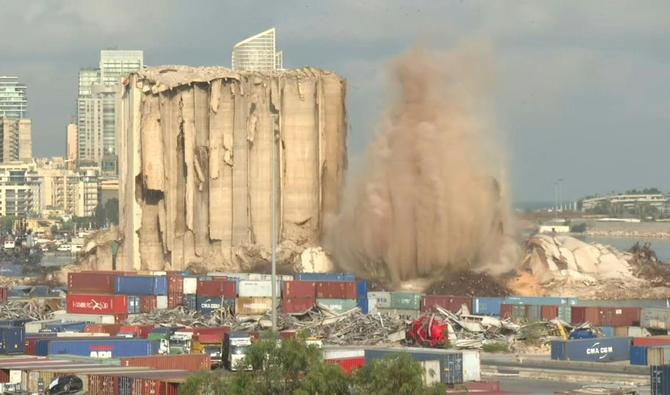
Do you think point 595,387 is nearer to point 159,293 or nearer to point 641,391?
point 641,391

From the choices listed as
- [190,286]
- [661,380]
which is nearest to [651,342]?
[661,380]

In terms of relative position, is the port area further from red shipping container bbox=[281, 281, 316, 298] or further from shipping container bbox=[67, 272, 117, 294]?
shipping container bbox=[67, 272, 117, 294]

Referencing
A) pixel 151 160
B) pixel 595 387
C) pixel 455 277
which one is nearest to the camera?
pixel 595 387

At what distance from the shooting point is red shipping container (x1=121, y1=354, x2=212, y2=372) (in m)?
51.1

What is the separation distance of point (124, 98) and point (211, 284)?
42742 millimetres

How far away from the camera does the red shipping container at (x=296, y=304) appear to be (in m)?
84.3

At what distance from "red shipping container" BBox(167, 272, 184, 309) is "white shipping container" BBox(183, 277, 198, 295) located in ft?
0.63

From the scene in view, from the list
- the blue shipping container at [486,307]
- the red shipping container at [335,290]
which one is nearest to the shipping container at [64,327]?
the red shipping container at [335,290]

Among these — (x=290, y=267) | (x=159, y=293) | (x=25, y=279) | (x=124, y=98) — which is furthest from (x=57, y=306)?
(x=25, y=279)

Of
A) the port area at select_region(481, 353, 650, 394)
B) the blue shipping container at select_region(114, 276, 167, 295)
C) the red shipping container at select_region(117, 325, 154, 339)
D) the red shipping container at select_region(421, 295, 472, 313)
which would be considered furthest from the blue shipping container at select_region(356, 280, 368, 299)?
the port area at select_region(481, 353, 650, 394)

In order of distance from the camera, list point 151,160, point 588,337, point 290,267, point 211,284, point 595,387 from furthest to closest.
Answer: point 151,160 < point 290,267 < point 211,284 < point 588,337 < point 595,387

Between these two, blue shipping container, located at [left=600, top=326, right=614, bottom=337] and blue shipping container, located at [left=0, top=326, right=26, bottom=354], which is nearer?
blue shipping container, located at [left=0, top=326, right=26, bottom=354]

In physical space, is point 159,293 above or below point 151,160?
below

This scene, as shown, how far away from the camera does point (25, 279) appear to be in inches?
5802
